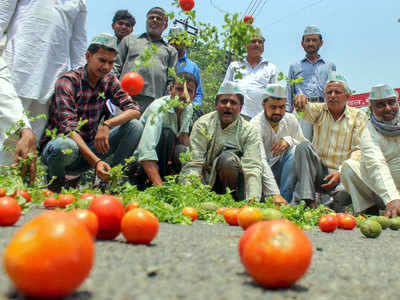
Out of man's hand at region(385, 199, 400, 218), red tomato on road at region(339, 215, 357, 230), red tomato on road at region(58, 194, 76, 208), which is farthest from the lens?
man's hand at region(385, 199, 400, 218)

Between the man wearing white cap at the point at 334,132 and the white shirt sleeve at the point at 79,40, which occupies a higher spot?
the white shirt sleeve at the point at 79,40

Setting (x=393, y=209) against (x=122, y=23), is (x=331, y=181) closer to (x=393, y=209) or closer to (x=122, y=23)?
(x=393, y=209)

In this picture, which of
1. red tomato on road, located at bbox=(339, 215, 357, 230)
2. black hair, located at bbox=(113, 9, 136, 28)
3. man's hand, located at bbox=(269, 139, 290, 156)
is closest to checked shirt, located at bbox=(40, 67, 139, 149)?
black hair, located at bbox=(113, 9, 136, 28)

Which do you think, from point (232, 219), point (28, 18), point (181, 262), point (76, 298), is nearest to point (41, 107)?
point (28, 18)

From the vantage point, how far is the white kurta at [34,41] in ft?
14.2

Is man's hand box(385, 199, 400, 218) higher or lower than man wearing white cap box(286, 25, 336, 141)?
lower

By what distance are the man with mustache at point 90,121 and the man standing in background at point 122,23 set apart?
5.25ft

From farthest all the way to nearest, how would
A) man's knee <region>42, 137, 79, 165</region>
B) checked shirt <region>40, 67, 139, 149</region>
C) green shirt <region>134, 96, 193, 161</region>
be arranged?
green shirt <region>134, 96, 193, 161</region>, checked shirt <region>40, 67, 139, 149</region>, man's knee <region>42, 137, 79, 165</region>

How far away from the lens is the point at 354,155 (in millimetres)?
5531

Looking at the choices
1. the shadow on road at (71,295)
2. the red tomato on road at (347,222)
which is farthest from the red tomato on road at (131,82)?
the shadow on road at (71,295)

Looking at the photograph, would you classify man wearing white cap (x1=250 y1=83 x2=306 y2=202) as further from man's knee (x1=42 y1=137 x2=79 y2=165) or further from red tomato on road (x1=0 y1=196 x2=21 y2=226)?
red tomato on road (x1=0 y1=196 x2=21 y2=226)

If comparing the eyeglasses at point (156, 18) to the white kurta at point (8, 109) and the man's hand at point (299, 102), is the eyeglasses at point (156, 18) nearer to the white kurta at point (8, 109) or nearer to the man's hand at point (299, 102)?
the man's hand at point (299, 102)

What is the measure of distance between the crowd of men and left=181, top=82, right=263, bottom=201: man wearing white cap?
0.01 m

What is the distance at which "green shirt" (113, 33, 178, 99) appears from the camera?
5379 mm
